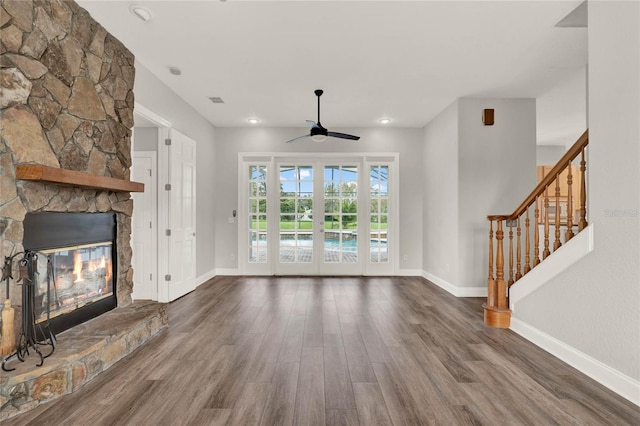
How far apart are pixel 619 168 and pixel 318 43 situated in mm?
2649

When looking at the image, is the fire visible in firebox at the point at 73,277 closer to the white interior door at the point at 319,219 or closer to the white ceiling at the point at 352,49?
the white ceiling at the point at 352,49

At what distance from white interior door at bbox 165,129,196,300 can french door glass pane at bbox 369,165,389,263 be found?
3184 millimetres

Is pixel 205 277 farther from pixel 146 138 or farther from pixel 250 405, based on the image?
pixel 250 405

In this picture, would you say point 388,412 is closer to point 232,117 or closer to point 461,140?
point 461,140

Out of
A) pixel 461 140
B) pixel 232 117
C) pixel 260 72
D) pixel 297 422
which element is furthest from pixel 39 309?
pixel 461 140

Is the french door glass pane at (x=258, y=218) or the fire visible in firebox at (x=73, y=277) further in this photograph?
the french door glass pane at (x=258, y=218)

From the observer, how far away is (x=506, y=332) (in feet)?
10.6

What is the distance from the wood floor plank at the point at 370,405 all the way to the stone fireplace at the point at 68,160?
6.21ft

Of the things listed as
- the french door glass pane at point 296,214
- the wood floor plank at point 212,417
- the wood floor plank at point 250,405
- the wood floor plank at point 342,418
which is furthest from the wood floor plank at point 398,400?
the french door glass pane at point 296,214

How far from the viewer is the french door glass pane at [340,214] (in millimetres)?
6234

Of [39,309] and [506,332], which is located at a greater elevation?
[39,309]

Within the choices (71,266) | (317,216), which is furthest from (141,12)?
(317,216)

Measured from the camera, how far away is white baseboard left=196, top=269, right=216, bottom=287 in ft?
17.5

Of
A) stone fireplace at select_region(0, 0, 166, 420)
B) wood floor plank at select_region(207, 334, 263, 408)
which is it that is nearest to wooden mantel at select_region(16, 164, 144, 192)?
stone fireplace at select_region(0, 0, 166, 420)
